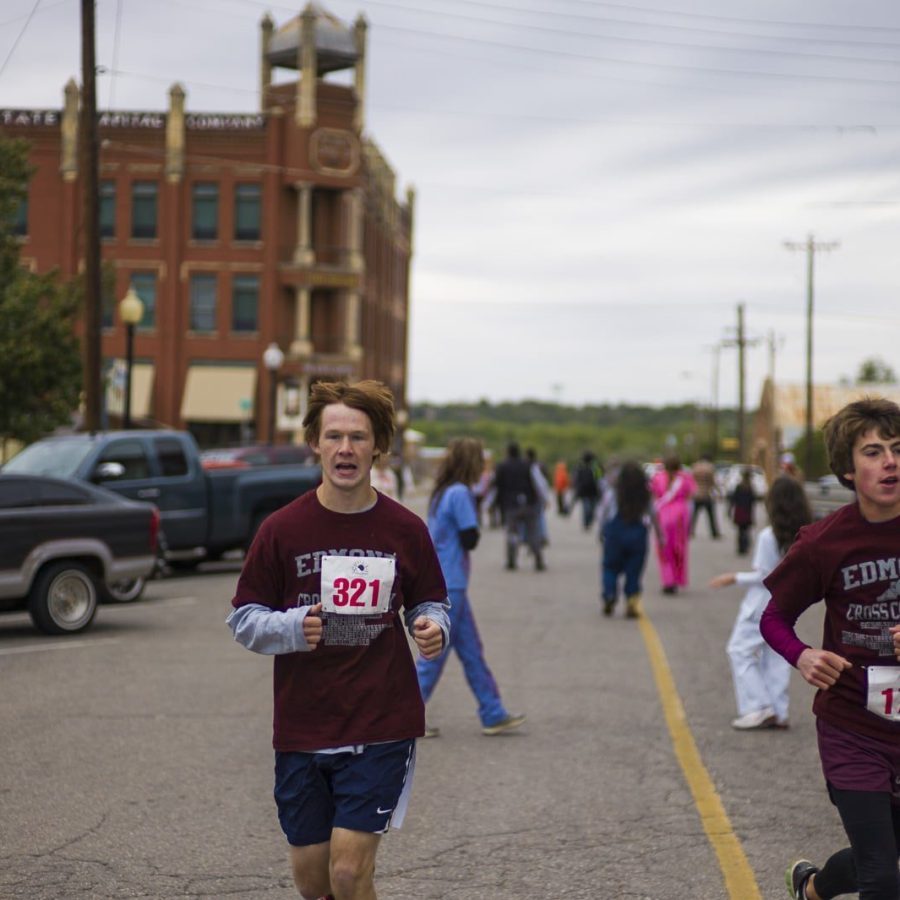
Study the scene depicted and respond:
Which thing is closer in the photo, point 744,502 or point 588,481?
point 744,502

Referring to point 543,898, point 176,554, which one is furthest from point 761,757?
point 176,554

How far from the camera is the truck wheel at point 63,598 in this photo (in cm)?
1511

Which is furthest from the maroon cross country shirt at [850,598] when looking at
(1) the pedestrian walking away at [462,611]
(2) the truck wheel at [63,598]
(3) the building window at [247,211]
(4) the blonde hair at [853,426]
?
(3) the building window at [247,211]

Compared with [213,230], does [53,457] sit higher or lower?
lower

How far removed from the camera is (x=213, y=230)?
59.3 meters

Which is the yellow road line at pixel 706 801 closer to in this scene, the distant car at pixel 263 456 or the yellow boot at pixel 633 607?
the yellow boot at pixel 633 607

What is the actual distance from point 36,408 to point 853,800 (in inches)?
969

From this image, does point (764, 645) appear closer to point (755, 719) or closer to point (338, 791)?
point (755, 719)

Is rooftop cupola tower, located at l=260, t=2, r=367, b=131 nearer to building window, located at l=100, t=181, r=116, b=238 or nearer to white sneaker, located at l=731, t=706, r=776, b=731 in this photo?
building window, located at l=100, t=181, r=116, b=238

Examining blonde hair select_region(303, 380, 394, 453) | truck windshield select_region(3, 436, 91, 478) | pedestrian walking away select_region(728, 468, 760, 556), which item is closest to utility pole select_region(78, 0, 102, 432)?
truck windshield select_region(3, 436, 91, 478)

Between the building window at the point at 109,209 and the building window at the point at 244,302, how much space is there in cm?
502

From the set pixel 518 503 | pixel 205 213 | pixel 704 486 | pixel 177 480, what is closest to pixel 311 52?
pixel 205 213

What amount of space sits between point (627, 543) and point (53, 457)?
25.8 ft

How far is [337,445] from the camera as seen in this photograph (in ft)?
15.4
